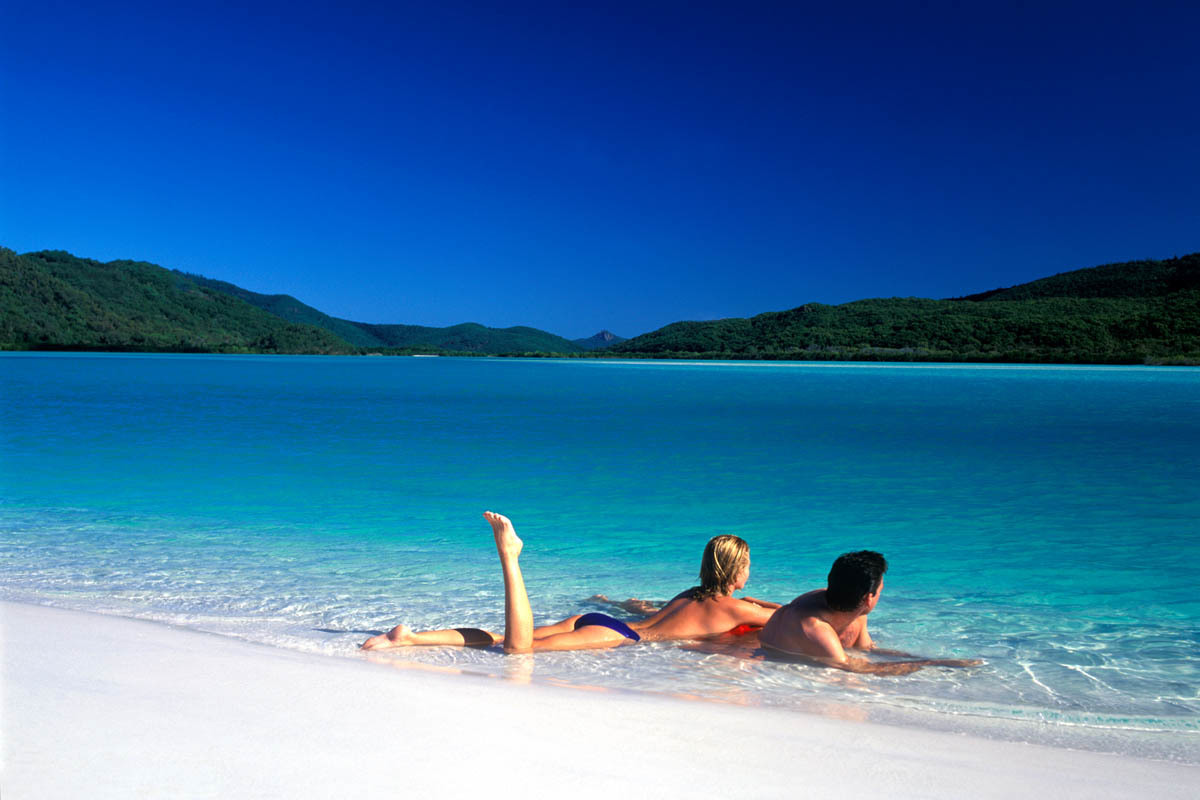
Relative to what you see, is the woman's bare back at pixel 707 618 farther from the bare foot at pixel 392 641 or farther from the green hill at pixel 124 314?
the green hill at pixel 124 314

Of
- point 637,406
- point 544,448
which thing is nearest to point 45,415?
point 544,448

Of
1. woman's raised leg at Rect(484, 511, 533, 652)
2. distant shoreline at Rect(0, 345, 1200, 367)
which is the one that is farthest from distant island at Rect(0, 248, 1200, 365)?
woman's raised leg at Rect(484, 511, 533, 652)

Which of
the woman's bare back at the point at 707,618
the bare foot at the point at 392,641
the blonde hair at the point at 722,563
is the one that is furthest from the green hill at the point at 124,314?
the blonde hair at the point at 722,563

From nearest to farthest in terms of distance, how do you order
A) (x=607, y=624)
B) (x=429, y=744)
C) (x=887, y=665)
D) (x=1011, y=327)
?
(x=429, y=744) → (x=887, y=665) → (x=607, y=624) → (x=1011, y=327)

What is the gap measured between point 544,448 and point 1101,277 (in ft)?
438

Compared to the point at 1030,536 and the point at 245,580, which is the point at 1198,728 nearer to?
the point at 1030,536

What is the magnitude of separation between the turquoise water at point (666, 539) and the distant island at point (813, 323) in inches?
2847

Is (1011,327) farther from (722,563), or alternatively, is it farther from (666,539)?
(722,563)

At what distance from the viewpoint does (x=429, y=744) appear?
2.80 m

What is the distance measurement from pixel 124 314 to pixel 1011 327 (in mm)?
132990

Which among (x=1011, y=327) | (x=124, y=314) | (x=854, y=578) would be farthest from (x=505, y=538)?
(x=124, y=314)

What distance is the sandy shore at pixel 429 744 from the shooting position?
2.46m

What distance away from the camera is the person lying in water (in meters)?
4.31

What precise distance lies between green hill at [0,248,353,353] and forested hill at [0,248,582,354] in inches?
4.7
